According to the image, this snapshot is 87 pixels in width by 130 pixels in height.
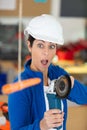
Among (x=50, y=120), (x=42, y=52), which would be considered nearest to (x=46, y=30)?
(x=42, y=52)

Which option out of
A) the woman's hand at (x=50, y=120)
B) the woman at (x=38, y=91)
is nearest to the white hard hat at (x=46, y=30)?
the woman at (x=38, y=91)

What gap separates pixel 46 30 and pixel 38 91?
5.3 inches

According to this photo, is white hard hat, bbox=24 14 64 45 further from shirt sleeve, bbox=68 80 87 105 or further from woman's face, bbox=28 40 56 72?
shirt sleeve, bbox=68 80 87 105

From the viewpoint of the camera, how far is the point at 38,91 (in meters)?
0.74

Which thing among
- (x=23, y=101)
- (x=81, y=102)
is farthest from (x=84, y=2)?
(x=23, y=101)

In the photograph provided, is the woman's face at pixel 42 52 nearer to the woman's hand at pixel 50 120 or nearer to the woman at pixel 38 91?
the woman at pixel 38 91

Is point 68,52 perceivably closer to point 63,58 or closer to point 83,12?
point 63,58

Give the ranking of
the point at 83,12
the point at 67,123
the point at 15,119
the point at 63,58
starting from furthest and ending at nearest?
the point at 83,12 → the point at 63,58 → the point at 67,123 → the point at 15,119

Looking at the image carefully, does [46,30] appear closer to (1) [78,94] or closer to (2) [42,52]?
(2) [42,52]

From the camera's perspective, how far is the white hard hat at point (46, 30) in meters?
0.70

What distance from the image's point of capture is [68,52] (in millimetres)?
2348

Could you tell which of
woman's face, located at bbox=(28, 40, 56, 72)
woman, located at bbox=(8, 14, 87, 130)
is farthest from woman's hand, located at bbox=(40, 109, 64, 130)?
woman's face, located at bbox=(28, 40, 56, 72)

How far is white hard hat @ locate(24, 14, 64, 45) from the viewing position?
0.70 meters

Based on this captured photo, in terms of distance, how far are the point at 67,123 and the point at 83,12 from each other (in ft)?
5.80
